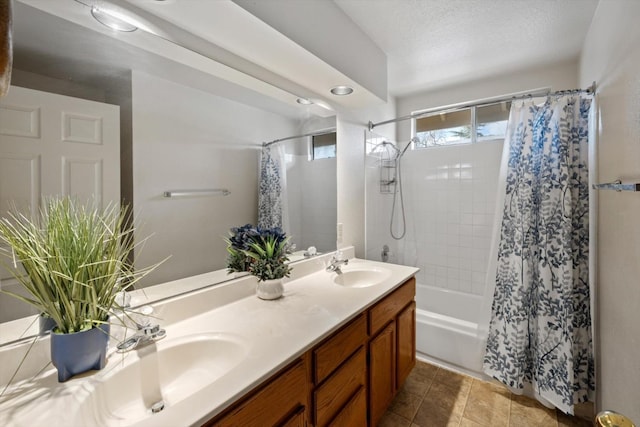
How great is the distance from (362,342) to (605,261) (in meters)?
1.33

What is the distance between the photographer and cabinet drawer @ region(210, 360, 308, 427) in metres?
0.78

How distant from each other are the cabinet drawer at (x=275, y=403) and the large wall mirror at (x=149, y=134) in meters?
0.63

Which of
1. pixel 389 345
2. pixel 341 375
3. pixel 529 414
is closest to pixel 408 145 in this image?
pixel 389 345

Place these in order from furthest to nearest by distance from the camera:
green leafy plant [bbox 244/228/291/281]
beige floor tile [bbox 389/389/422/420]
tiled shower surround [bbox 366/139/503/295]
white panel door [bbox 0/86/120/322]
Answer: tiled shower surround [bbox 366/139/503/295] < beige floor tile [bbox 389/389/422/420] < green leafy plant [bbox 244/228/291/281] < white panel door [bbox 0/86/120/322]

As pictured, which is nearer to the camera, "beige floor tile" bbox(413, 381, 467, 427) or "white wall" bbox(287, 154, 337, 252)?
"beige floor tile" bbox(413, 381, 467, 427)

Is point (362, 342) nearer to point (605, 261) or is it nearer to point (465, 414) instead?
point (465, 414)

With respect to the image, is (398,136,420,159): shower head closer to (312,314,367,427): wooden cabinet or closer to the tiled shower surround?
the tiled shower surround

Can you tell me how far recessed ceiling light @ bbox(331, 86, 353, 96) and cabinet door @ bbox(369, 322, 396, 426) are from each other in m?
1.53

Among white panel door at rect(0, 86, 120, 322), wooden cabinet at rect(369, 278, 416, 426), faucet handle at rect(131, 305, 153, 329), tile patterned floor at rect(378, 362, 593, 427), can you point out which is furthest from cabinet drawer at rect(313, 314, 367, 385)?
white panel door at rect(0, 86, 120, 322)

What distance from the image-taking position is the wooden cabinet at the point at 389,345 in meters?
1.48

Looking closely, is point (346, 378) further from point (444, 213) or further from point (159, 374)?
point (444, 213)

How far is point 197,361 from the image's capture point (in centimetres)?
104

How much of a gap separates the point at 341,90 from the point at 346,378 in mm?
1725

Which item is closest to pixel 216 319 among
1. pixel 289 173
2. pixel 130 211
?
pixel 130 211
